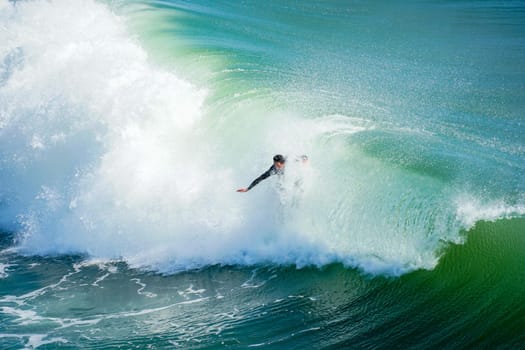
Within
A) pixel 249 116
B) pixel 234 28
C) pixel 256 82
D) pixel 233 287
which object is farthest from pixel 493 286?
pixel 234 28

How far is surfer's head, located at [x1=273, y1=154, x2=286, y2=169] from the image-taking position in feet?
35.3

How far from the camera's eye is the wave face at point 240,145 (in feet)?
37.4

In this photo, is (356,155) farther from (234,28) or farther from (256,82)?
(234,28)

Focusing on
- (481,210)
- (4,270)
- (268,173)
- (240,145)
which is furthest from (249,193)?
(4,270)

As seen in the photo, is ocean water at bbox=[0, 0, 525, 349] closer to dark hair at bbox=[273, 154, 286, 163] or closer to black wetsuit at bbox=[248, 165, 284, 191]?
black wetsuit at bbox=[248, 165, 284, 191]

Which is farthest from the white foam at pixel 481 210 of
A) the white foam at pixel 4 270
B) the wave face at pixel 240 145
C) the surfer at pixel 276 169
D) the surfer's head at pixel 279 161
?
the white foam at pixel 4 270

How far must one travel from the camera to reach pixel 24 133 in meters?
15.7

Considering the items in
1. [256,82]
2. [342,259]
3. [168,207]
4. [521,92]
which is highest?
[256,82]

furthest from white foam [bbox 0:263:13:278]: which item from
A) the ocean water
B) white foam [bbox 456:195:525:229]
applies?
white foam [bbox 456:195:525:229]

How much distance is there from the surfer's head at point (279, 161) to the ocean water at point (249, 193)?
1.68 feet

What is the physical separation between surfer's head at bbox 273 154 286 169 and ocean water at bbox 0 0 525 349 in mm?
513

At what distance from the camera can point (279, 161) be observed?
10.8 meters

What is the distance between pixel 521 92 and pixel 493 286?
10.1 metres

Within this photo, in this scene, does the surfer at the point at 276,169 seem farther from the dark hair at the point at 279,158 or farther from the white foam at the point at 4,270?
the white foam at the point at 4,270
